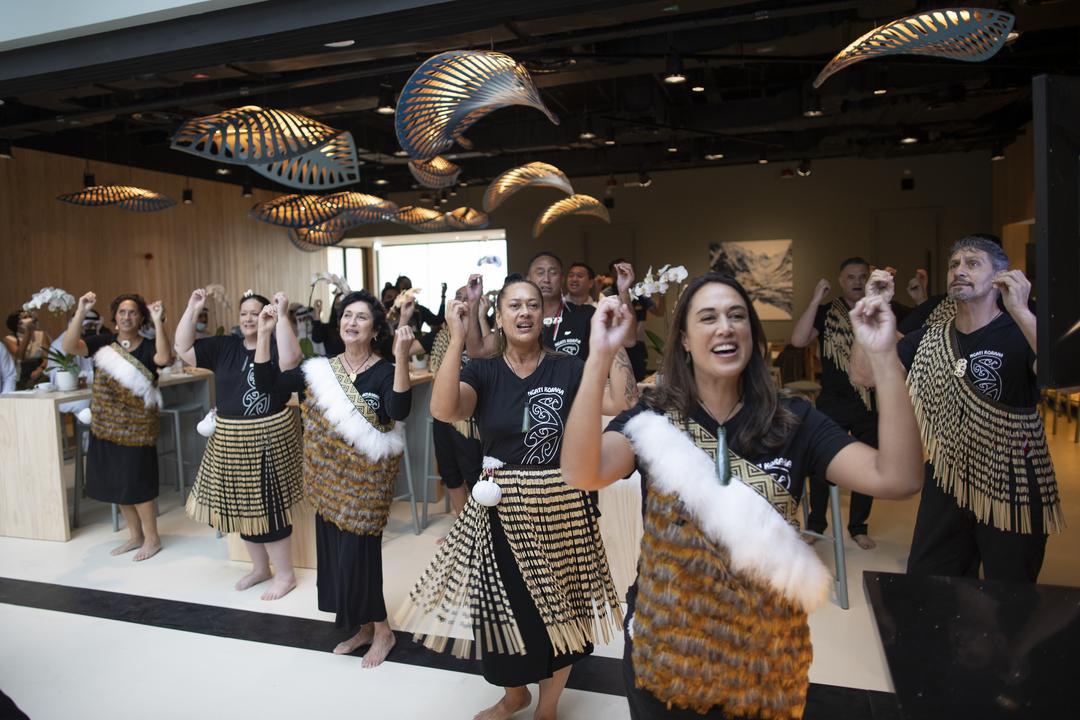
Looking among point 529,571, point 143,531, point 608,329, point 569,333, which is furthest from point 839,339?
point 143,531

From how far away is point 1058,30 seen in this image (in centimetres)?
681

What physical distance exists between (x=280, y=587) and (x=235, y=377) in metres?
1.10

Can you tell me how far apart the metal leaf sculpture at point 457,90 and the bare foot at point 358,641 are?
6.77 ft

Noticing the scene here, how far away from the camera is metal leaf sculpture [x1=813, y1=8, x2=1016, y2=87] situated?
8.91ft

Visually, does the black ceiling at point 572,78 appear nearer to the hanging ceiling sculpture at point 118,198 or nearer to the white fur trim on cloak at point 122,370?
the hanging ceiling sculpture at point 118,198

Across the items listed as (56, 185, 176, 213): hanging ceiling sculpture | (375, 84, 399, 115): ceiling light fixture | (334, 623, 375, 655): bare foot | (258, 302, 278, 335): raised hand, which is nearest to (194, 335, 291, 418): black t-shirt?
(258, 302, 278, 335): raised hand

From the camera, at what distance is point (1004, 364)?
288 cm

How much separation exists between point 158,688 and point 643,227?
1114 centimetres

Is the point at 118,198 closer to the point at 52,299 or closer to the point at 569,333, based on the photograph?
the point at 52,299

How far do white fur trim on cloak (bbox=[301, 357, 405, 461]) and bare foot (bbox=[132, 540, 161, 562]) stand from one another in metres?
2.22

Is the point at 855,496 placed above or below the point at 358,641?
above

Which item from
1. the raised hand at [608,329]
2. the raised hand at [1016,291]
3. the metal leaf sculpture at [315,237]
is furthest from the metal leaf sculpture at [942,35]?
the metal leaf sculpture at [315,237]

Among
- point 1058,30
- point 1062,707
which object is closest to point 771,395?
point 1062,707

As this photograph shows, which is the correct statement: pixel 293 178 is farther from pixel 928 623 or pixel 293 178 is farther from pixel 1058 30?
pixel 1058 30
